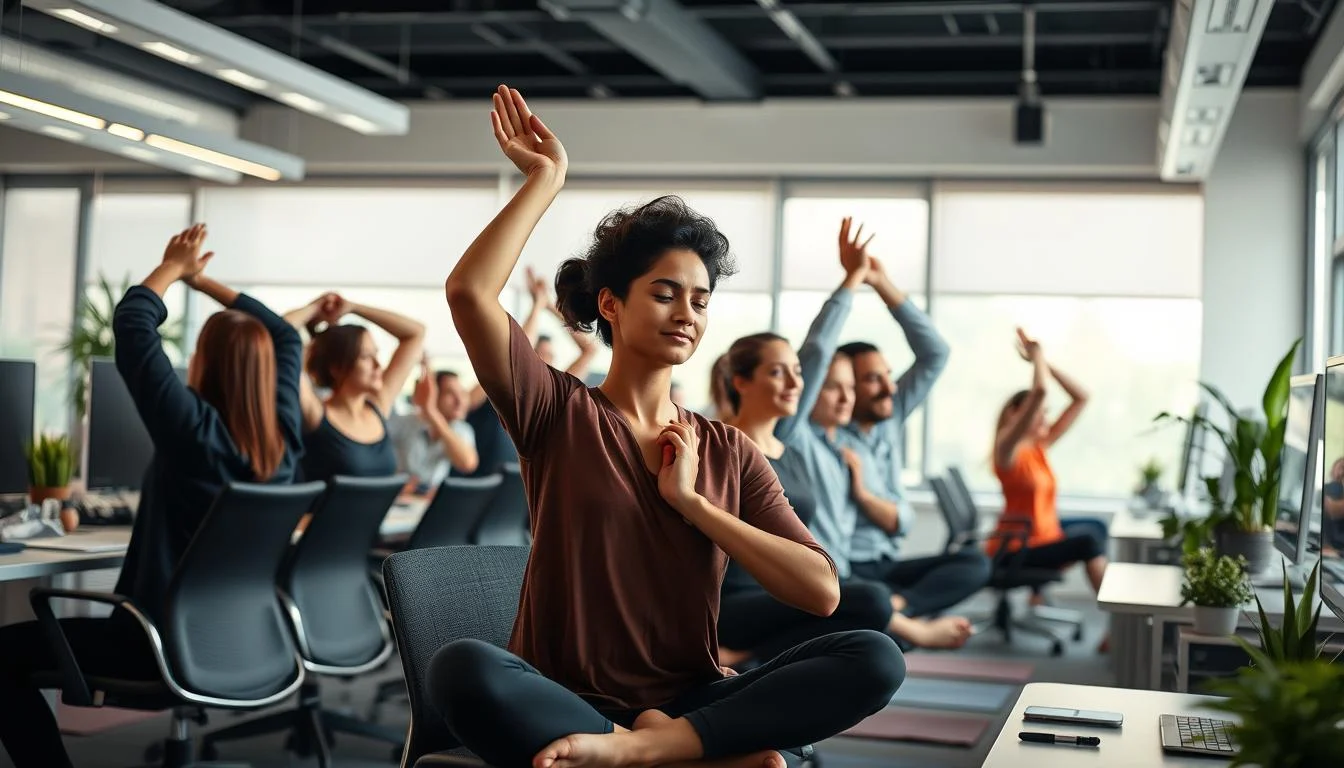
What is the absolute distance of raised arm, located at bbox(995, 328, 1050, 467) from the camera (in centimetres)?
581

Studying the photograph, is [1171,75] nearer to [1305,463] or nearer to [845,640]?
[1305,463]

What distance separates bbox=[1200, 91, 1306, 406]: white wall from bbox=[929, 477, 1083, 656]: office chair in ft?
6.92

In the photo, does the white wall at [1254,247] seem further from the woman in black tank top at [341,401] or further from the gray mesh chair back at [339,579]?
the gray mesh chair back at [339,579]

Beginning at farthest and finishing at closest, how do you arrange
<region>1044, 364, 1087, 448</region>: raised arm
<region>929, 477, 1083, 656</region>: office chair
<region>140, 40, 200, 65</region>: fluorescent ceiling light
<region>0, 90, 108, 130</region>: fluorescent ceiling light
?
<region>1044, 364, 1087, 448</region>: raised arm, <region>929, 477, 1083, 656</region>: office chair, <region>140, 40, 200, 65</region>: fluorescent ceiling light, <region>0, 90, 108, 130</region>: fluorescent ceiling light

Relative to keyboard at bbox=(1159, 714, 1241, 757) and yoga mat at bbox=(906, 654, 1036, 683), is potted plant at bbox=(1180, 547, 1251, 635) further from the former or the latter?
yoga mat at bbox=(906, 654, 1036, 683)

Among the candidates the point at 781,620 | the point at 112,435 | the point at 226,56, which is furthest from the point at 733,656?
the point at 226,56

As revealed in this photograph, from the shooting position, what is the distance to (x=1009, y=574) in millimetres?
6641

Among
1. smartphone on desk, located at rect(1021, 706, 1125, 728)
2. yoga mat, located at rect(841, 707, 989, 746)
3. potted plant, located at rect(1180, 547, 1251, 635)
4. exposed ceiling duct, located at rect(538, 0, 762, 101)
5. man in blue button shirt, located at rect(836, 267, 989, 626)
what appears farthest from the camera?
exposed ceiling duct, located at rect(538, 0, 762, 101)

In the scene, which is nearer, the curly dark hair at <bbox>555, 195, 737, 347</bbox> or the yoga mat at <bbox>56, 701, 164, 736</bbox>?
the curly dark hair at <bbox>555, 195, 737, 347</bbox>

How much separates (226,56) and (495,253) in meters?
4.15

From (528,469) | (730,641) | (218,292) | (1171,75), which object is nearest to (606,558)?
(528,469)

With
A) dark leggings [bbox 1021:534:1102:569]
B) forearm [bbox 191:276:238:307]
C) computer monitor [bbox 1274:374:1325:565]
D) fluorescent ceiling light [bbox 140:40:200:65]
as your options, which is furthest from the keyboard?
dark leggings [bbox 1021:534:1102:569]

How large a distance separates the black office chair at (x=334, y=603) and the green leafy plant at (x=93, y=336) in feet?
16.6

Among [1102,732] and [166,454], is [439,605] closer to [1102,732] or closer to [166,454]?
[1102,732]
